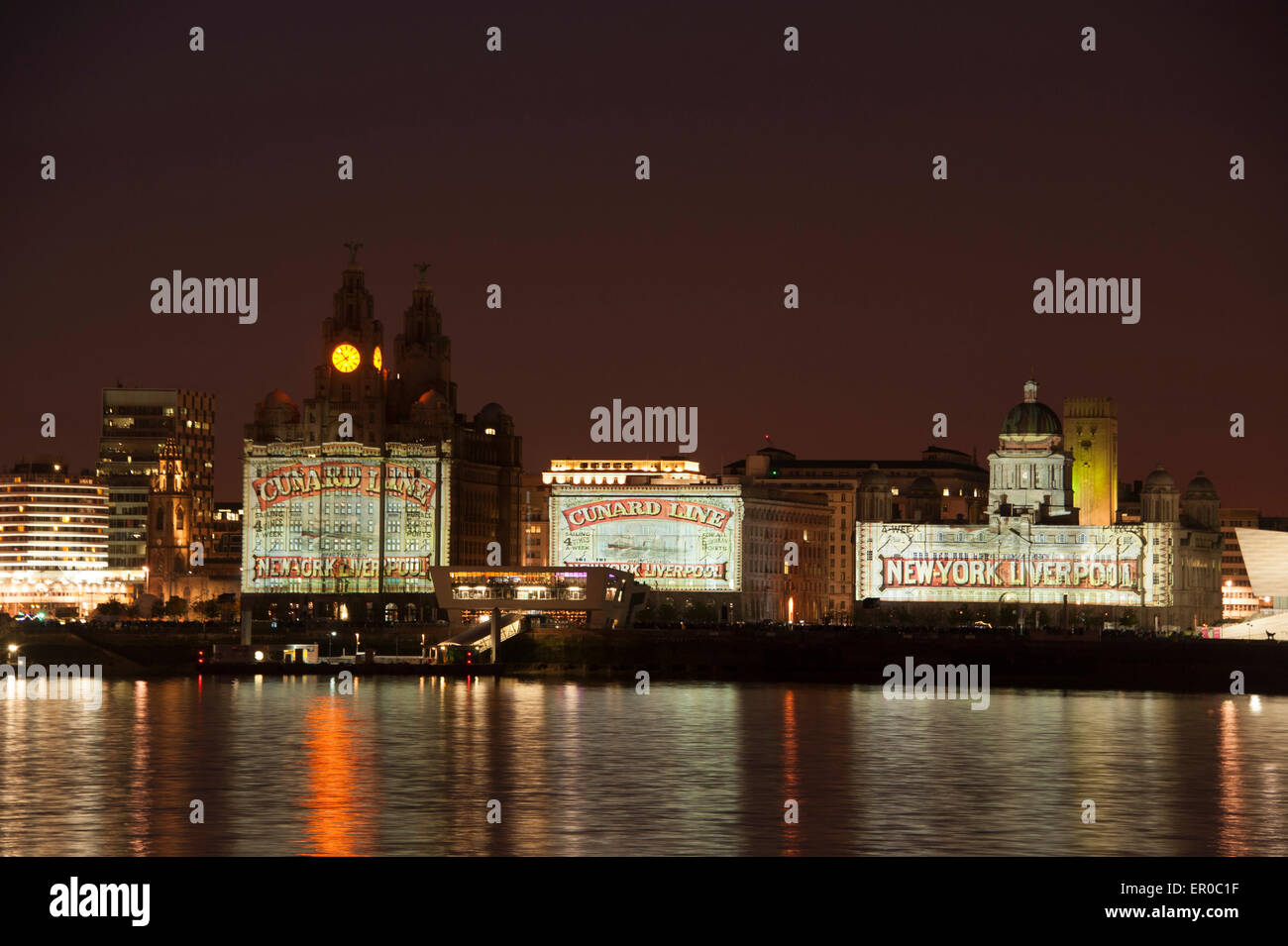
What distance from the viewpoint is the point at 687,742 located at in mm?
104750

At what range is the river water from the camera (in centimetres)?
6881

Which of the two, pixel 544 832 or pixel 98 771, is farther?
pixel 98 771

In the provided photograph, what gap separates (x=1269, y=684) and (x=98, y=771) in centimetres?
10430

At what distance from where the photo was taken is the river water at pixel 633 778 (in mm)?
68812

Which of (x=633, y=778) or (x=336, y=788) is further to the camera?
(x=633, y=778)

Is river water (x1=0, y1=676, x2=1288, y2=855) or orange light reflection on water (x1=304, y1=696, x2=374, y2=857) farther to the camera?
river water (x1=0, y1=676, x2=1288, y2=855)

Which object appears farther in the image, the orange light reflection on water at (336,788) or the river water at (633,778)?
the river water at (633,778)

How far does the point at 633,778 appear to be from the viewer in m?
87.2
